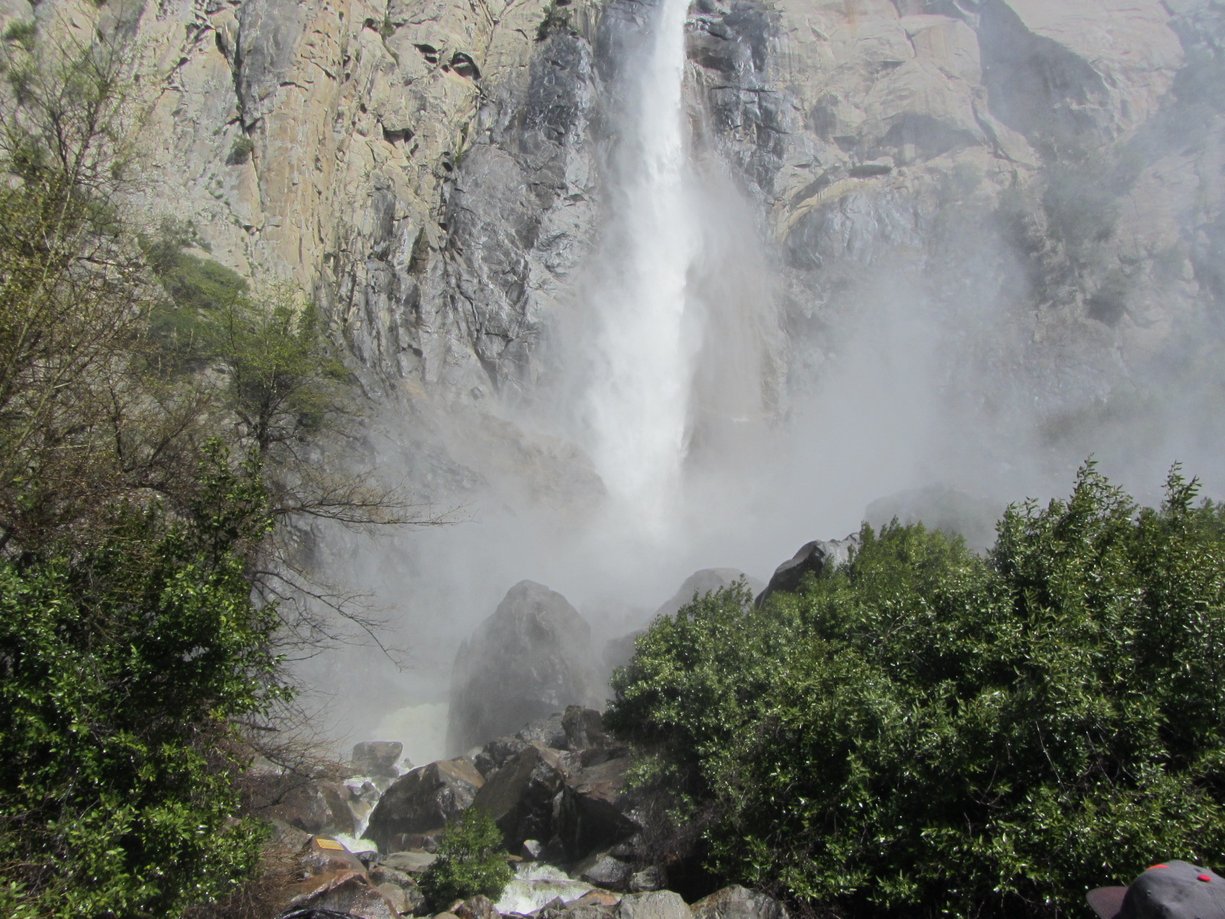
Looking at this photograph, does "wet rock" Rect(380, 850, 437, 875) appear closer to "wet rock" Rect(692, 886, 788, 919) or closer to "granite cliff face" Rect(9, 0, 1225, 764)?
"wet rock" Rect(692, 886, 788, 919)

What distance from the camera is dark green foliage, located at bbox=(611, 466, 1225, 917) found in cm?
736

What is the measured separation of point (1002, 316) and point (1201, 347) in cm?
913

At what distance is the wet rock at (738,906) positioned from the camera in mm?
9383

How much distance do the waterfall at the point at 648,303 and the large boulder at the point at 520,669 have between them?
544 inches

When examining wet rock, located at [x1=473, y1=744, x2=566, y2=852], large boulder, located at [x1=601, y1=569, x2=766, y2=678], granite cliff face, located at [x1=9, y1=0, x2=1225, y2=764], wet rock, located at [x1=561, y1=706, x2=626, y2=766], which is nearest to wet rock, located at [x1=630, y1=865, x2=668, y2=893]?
wet rock, located at [x1=473, y1=744, x2=566, y2=852]

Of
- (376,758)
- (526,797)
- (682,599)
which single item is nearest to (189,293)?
(376,758)

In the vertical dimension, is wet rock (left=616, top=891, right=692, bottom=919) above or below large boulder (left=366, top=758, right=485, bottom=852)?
below

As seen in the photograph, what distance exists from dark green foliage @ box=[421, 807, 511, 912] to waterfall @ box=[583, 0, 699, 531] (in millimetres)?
25079

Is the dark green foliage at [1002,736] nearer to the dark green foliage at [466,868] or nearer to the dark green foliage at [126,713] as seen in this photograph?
the dark green foliage at [466,868]

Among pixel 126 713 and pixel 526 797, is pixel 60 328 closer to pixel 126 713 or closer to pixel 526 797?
pixel 126 713

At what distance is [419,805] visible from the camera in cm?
1722

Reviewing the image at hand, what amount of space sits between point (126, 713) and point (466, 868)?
7207mm

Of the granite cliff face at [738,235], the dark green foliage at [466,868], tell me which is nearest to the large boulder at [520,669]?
the granite cliff face at [738,235]

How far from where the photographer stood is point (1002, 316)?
4344 cm
